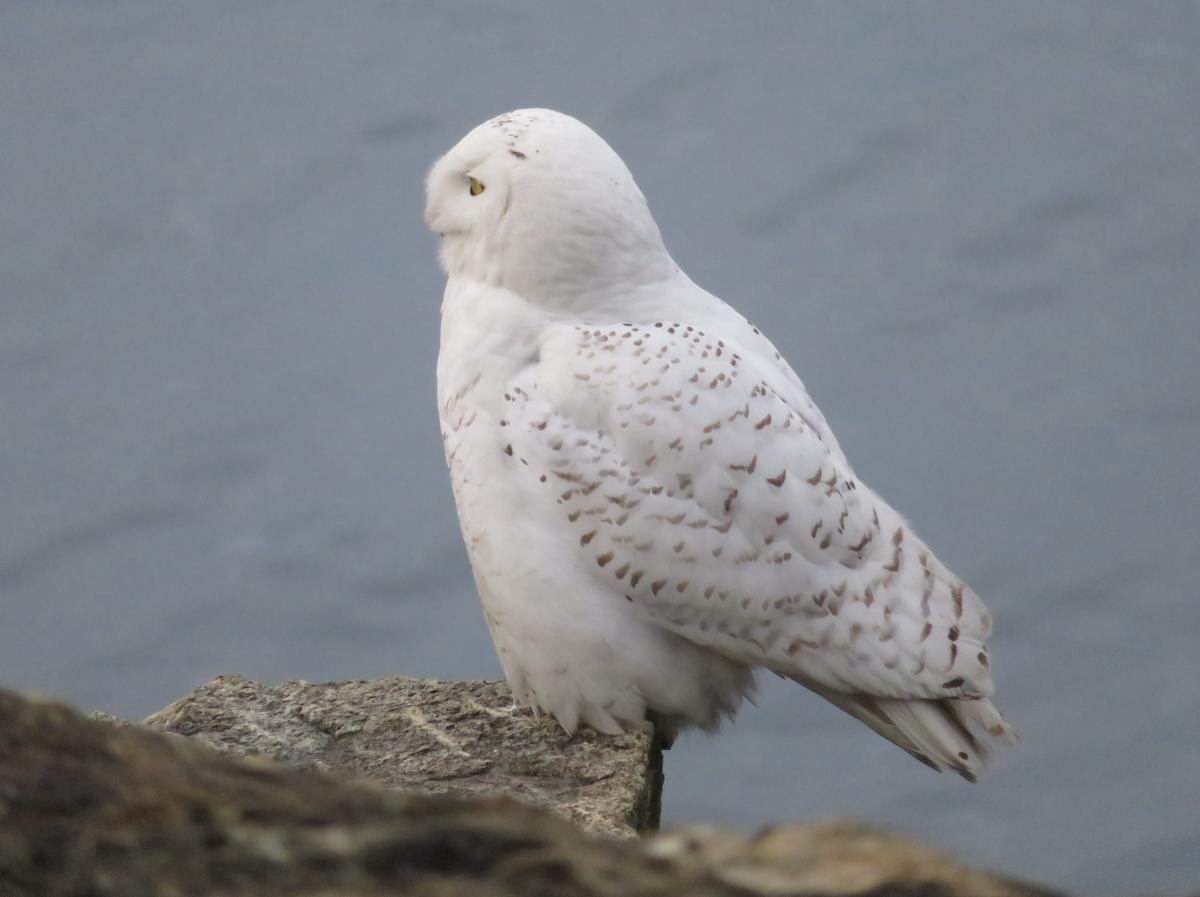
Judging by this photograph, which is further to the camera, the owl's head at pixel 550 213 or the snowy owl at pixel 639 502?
the owl's head at pixel 550 213

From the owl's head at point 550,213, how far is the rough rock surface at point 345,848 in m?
1.69

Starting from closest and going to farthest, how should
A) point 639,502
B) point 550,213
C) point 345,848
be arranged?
point 345,848, point 639,502, point 550,213

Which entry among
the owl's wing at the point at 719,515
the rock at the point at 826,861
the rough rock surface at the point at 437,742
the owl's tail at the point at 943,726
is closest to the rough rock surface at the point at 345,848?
the rock at the point at 826,861

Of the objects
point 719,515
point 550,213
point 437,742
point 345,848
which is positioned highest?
point 550,213

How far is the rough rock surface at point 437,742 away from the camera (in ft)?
7.96

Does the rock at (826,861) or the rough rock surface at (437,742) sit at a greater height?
the rough rock surface at (437,742)

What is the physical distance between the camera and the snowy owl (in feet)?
8.11

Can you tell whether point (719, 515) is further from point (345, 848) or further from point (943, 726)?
point (345, 848)

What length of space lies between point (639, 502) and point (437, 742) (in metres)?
0.66

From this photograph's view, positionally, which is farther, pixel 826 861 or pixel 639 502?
pixel 639 502

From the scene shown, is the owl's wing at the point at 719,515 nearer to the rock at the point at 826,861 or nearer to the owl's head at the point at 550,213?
the owl's head at the point at 550,213

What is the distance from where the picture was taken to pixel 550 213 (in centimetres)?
257

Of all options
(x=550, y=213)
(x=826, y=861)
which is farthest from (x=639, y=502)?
(x=826, y=861)

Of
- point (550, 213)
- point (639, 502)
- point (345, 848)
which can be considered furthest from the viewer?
point (550, 213)
